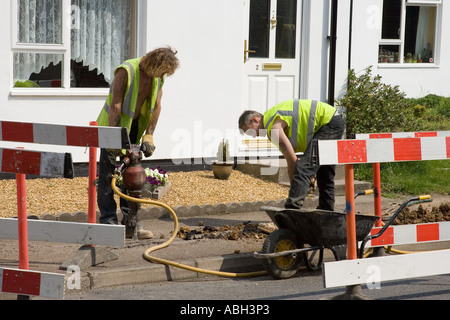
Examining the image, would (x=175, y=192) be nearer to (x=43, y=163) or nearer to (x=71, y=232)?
(x=71, y=232)

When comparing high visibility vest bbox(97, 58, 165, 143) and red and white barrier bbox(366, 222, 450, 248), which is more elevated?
high visibility vest bbox(97, 58, 165, 143)

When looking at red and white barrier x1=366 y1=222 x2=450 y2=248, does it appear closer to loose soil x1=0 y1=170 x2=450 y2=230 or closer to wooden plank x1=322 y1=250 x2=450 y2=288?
wooden plank x1=322 y1=250 x2=450 y2=288

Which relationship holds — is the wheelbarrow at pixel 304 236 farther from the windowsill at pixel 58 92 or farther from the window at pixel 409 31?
the window at pixel 409 31

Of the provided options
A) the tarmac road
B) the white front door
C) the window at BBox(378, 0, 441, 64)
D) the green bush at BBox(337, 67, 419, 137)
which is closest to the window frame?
the white front door

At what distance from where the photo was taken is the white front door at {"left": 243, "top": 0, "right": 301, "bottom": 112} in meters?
11.9

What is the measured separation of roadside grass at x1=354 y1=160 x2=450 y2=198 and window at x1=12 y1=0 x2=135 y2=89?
4.08 meters

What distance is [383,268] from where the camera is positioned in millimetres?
5852

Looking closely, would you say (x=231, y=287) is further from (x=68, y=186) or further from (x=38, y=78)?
(x=38, y=78)

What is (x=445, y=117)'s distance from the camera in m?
14.3

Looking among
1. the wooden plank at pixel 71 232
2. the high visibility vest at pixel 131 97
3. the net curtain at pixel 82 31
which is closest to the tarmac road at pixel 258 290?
the wooden plank at pixel 71 232

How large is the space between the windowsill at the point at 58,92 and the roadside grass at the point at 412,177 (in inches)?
160

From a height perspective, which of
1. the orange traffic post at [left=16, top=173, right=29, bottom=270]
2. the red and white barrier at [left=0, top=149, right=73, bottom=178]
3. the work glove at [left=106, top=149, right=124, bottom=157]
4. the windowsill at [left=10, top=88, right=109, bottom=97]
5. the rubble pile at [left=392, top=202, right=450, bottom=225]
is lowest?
the rubble pile at [left=392, top=202, right=450, bottom=225]

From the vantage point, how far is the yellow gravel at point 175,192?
893cm
